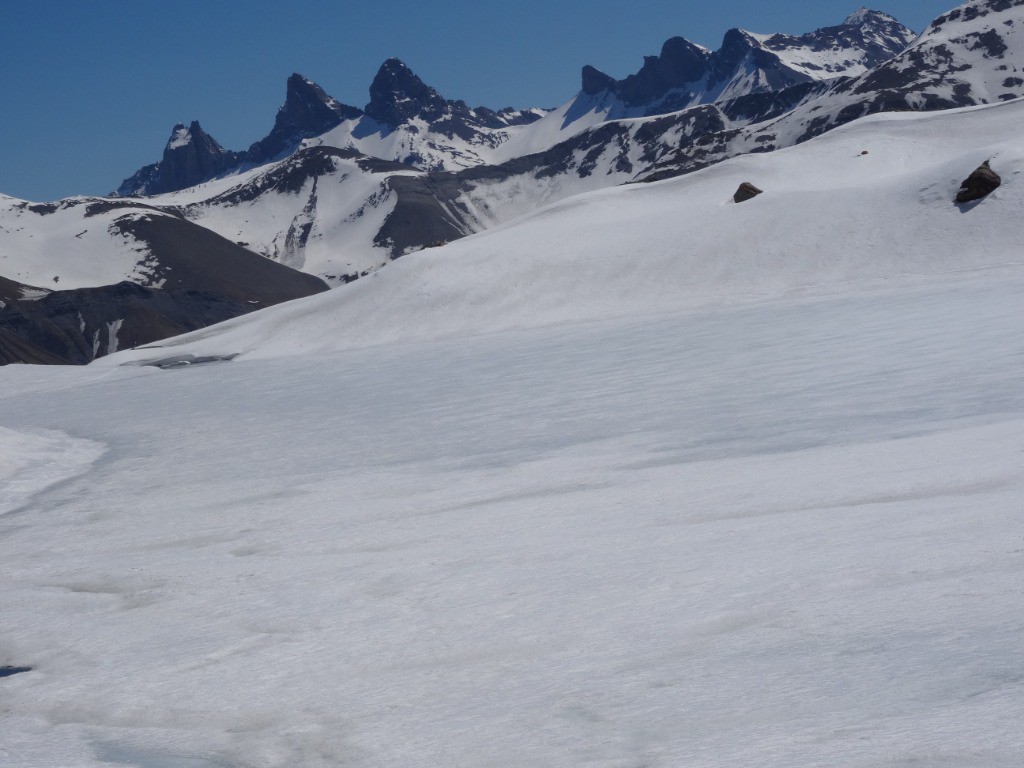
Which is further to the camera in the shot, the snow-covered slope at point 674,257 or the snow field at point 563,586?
the snow-covered slope at point 674,257

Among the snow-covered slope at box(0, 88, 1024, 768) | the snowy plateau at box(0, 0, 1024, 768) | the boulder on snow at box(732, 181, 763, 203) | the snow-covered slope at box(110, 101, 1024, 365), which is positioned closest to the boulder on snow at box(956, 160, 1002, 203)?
the snow-covered slope at box(110, 101, 1024, 365)

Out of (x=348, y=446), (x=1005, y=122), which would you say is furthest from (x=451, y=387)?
(x=1005, y=122)

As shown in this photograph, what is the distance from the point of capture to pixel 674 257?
31.8 metres

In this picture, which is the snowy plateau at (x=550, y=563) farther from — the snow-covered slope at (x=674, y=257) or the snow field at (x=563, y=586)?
the snow-covered slope at (x=674, y=257)

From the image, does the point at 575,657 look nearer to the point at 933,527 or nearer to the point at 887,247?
the point at 933,527

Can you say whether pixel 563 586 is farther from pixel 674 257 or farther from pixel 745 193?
pixel 745 193

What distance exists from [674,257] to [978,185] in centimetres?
921

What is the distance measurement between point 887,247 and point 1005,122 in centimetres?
1969

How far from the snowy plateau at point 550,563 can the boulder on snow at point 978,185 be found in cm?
1271

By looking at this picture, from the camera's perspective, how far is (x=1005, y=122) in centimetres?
4381

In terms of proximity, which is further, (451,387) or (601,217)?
(601,217)

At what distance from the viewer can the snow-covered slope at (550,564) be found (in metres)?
4.40

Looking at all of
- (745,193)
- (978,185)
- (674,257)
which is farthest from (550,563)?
(745,193)

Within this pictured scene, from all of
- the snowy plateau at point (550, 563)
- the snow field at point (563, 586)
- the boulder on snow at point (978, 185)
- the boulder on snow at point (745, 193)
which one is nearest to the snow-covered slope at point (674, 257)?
the boulder on snow at point (978, 185)
